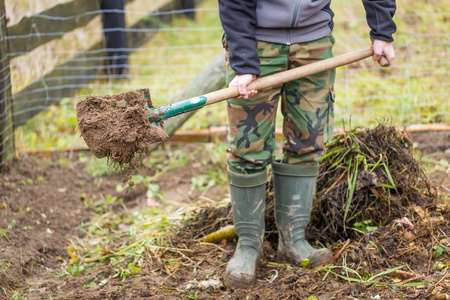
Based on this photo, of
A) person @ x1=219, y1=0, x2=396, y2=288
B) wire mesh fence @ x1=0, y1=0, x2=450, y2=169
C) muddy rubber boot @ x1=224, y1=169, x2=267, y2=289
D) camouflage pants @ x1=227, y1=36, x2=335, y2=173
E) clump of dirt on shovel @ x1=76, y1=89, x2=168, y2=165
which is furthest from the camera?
wire mesh fence @ x1=0, y1=0, x2=450, y2=169

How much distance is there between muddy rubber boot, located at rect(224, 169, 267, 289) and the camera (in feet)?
9.71

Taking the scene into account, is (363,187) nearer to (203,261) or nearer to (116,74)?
(203,261)

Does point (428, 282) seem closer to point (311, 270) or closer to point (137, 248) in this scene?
point (311, 270)

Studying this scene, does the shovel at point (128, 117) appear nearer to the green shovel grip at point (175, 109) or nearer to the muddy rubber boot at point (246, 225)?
the green shovel grip at point (175, 109)

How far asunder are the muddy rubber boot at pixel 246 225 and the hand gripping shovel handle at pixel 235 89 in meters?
0.48

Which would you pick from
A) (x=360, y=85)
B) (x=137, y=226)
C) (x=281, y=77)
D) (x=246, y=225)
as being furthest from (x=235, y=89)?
(x=360, y=85)

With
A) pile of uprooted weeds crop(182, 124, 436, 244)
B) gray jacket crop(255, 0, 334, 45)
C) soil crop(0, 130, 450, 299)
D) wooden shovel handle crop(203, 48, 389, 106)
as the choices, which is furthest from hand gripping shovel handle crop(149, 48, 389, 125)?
pile of uprooted weeds crop(182, 124, 436, 244)

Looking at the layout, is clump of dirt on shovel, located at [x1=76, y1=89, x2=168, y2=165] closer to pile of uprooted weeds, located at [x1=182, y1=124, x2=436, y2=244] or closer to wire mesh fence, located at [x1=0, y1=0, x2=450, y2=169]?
pile of uprooted weeds, located at [x1=182, y1=124, x2=436, y2=244]

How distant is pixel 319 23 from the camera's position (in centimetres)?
280

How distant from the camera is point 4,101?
4145mm

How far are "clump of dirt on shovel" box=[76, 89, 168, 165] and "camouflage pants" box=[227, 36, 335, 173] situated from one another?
420mm

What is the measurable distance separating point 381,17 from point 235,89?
0.78 meters

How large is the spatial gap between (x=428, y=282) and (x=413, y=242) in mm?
302

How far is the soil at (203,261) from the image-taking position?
9.30 feet
